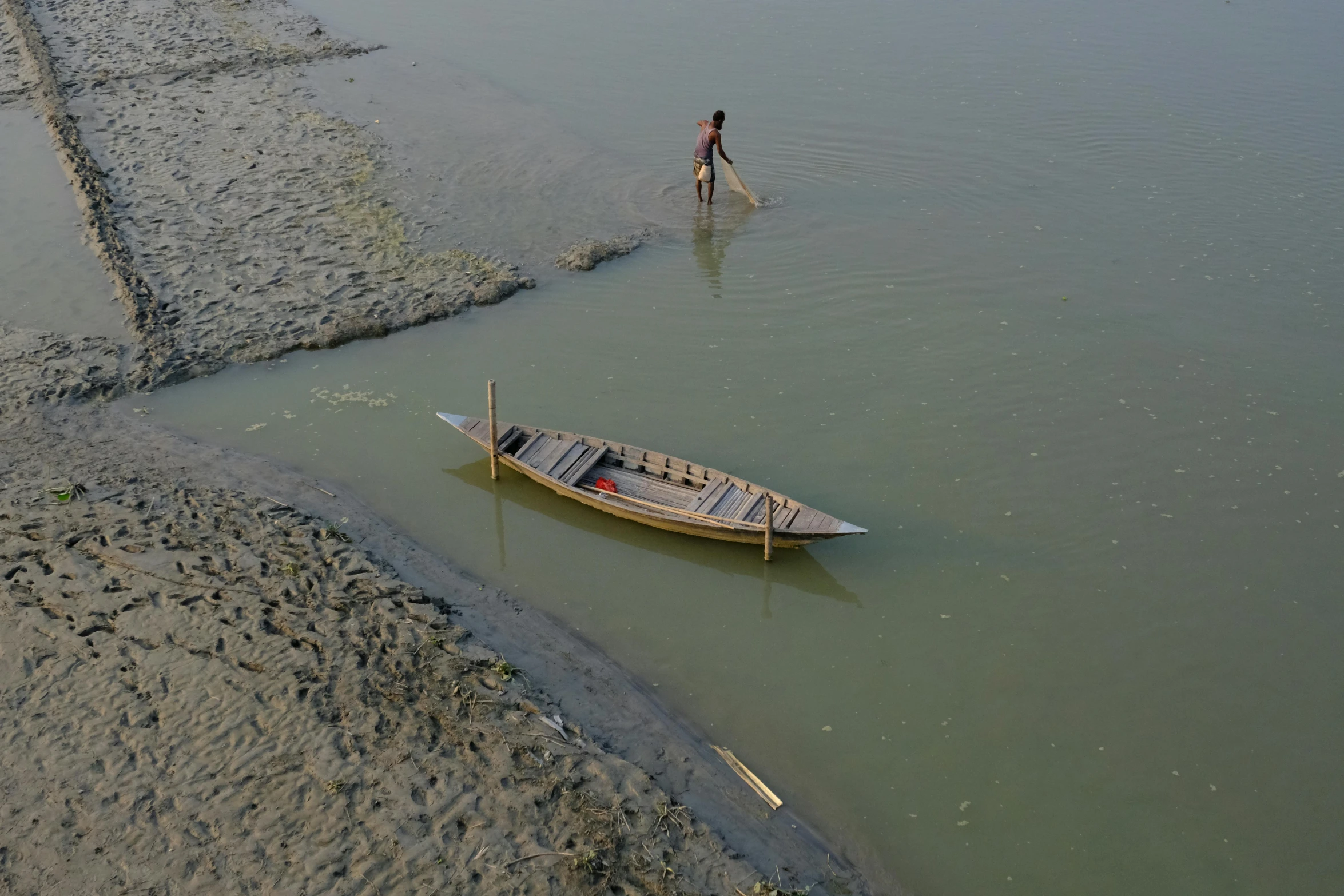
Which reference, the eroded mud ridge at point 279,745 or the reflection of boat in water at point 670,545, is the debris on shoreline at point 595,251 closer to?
the reflection of boat in water at point 670,545

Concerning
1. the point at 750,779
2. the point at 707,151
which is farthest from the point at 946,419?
the point at 707,151

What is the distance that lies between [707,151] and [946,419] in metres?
6.34

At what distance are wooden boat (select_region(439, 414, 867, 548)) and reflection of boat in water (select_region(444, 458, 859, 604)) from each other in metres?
0.18

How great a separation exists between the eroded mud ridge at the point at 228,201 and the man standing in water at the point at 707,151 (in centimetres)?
354

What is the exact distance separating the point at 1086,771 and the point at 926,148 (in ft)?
42.2

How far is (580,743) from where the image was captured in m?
7.92

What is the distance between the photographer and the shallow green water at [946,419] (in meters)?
8.18

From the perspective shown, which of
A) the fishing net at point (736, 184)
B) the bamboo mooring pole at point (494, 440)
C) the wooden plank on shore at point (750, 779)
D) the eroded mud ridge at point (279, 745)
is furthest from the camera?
the fishing net at point (736, 184)

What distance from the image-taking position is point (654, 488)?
35.2ft

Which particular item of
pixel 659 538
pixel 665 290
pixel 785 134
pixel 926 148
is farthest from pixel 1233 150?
pixel 659 538

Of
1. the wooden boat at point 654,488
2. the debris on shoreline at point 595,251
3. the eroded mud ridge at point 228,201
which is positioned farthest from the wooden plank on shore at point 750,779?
the debris on shoreline at point 595,251

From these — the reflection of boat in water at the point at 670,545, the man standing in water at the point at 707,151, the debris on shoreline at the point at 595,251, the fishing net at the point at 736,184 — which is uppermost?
the man standing in water at the point at 707,151

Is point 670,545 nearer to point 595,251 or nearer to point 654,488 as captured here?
point 654,488

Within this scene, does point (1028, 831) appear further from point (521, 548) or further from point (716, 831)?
point (521, 548)
